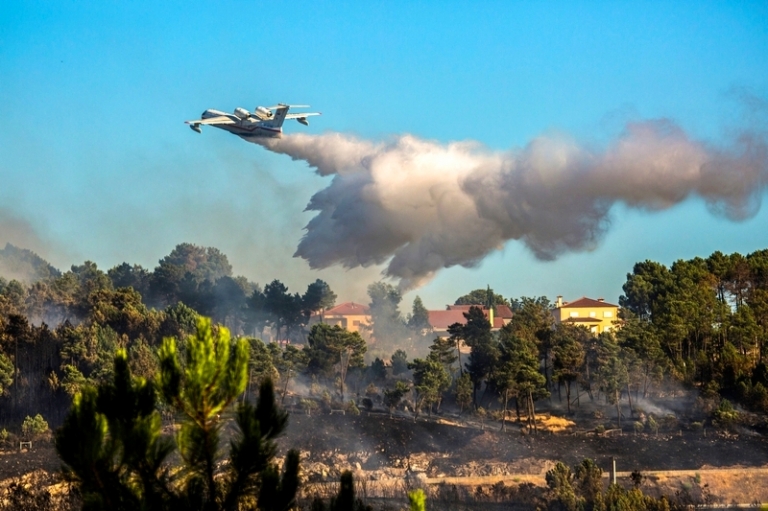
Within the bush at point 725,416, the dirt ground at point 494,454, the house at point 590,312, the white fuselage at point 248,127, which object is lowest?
the dirt ground at point 494,454

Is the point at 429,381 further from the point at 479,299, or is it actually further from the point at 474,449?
the point at 479,299

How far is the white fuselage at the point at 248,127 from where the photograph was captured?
58.3 metres

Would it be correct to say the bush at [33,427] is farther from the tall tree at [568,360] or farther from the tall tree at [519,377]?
the tall tree at [568,360]

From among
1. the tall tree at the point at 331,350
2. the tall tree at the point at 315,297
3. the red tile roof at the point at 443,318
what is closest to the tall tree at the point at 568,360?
the tall tree at the point at 331,350

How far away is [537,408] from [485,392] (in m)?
4.82

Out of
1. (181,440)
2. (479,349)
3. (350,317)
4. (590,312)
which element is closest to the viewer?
(181,440)

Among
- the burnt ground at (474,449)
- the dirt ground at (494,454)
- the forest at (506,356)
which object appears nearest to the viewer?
the dirt ground at (494,454)

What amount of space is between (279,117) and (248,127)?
7.39ft

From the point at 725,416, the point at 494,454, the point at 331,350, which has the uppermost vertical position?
the point at 331,350

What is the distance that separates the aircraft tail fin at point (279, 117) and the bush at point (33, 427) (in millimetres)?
23131

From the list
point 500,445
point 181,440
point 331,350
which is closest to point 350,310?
point 331,350

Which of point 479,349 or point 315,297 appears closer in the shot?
point 479,349

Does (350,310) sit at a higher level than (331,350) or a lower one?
higher

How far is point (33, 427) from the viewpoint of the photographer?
192ft
